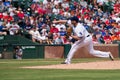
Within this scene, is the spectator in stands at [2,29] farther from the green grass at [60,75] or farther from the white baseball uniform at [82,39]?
the green grass at [60,75]

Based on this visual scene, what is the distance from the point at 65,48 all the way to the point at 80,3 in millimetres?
5519

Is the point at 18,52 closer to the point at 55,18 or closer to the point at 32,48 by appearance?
the point at 32,48

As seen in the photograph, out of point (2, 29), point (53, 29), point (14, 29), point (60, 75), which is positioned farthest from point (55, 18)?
point (60, 75)

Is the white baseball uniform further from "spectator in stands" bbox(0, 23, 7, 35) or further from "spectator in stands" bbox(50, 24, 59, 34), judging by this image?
"spectator in stands" bbox(50, 24, 59, 34)

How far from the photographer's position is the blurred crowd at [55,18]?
25891 mm

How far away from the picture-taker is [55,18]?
91.4 feet

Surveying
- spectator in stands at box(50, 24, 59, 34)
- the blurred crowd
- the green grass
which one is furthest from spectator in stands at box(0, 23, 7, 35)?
the green grass

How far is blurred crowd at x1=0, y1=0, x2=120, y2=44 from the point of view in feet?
84.9

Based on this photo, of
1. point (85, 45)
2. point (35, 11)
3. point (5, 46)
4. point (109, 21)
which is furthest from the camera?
point (109, 21)

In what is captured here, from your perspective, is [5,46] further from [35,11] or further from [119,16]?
[119,16]

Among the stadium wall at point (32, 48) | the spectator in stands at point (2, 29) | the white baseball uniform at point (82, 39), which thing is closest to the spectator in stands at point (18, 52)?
the stadium wall at point (32, 48)

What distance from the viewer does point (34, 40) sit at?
25922mm

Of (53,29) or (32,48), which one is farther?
(53,29)

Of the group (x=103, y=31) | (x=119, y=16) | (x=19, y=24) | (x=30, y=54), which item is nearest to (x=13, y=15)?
(x=19, y=24)
